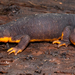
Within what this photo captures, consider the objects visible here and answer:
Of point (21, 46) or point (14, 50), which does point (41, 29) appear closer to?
point (21, 46)

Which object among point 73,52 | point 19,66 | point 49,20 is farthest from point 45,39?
point 19,66

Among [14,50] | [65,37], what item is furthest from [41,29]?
[14,50]

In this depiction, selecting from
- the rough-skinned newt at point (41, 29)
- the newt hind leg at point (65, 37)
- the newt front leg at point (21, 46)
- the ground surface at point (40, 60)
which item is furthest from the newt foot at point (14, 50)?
the newt hind leg at point (65, 37)

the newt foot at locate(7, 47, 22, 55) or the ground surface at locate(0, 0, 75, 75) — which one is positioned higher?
the newt foot at locate(7, 47, 22, 55)

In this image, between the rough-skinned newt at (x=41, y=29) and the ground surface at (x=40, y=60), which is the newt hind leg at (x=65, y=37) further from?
the ground surface at (x=40, y=60)

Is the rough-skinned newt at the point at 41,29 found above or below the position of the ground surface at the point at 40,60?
above

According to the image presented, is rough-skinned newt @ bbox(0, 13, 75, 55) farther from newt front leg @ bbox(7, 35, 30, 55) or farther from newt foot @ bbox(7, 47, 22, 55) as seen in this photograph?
newt foot @ bbox(7, 47, 22, 55)

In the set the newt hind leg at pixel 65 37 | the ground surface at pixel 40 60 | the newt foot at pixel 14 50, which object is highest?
the newt hind leg at pixel 65 37

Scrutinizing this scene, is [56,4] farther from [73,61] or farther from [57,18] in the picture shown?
[73,61]

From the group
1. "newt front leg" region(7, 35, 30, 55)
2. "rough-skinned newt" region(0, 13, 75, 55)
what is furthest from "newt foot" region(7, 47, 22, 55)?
"rough-skinned newt" region(0, 13, 75, 55)
